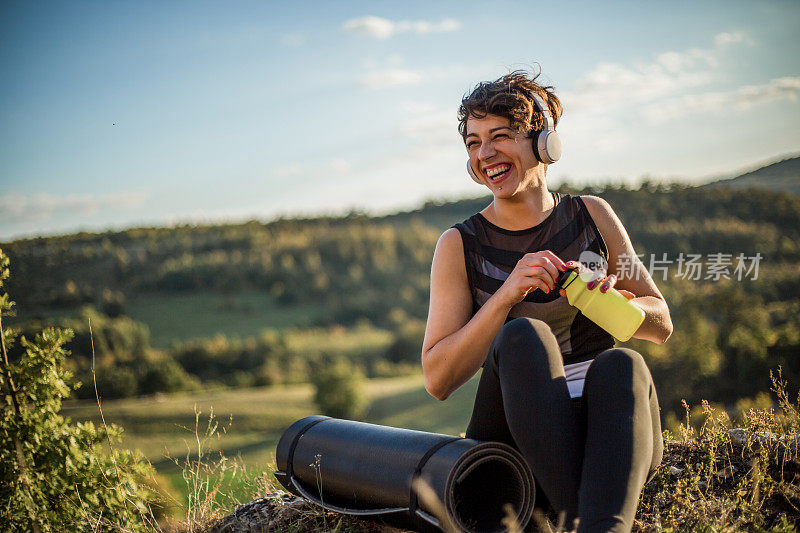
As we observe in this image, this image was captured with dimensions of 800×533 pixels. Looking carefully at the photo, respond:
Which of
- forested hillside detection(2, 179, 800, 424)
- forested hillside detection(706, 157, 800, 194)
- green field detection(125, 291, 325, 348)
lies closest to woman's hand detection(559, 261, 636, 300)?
forested hillside detection(706, 157, 800, 194)

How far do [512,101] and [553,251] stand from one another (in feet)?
2.29

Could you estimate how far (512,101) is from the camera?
313 centimetres

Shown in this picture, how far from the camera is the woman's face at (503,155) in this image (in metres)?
3.16

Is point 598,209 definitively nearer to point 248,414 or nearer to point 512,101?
point 512,101

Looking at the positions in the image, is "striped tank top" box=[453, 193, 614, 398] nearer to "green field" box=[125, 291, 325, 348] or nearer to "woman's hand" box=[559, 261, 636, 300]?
"woman's hand" box=[559, 261, 636, 300]

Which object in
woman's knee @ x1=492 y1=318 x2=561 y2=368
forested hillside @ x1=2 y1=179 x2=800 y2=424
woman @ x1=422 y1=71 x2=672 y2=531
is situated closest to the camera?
woman @ x1=422 y1=71 x2=672 y2=531

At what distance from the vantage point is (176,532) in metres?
3.60

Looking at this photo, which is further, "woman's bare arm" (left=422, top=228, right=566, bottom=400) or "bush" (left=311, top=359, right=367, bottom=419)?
"bush" (left=311, top=359, right=367, bottom=419)

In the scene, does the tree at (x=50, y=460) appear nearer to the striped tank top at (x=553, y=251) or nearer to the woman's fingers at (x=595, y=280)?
the striped tank top at (x=553, y=251)

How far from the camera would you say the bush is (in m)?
34.7

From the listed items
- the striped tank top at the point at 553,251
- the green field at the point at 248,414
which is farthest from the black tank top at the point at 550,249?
the green field at the point at 248,414

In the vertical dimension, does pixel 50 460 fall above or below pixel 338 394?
above

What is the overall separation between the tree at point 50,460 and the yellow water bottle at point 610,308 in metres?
2.49

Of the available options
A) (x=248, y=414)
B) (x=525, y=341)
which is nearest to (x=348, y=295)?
(x=248, y=414)
